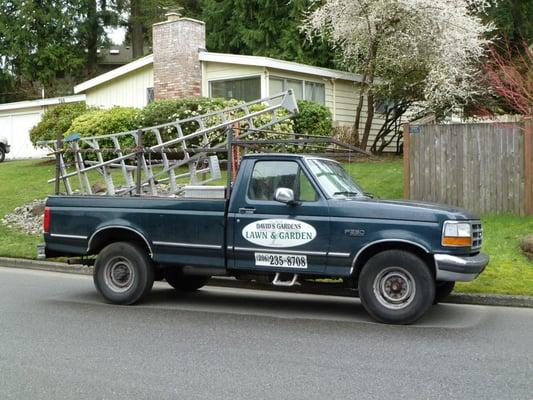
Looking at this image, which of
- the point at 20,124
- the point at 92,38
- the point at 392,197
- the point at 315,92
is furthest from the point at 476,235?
the point at 92,38

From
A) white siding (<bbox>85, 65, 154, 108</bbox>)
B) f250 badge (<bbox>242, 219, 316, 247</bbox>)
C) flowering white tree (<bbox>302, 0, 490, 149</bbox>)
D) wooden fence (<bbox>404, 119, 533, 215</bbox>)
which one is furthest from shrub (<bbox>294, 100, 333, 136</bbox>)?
f250 badge (<bbox>242, 219, 316, 247</bbox>)

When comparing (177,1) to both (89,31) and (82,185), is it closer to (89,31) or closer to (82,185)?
(89,31)

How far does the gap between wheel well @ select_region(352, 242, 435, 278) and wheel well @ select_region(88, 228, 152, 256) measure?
273 cm

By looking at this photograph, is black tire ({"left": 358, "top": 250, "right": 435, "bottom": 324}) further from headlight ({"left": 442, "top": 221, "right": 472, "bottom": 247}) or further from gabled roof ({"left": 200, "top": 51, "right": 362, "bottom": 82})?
gabled roof ({"left": 200, "top": 51, "right": 362, "bottom": 82})

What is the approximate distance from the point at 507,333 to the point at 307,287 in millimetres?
3001

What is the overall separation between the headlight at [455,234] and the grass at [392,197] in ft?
6.07

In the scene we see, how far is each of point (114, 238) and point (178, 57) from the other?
13.4 meters

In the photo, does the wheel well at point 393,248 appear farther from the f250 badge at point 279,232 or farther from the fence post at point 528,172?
the fence post at point 528,172

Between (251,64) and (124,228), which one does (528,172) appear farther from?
(251,64)

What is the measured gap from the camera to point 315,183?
7523 millimetres

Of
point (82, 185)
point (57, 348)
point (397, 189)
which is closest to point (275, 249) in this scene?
point (57, 348)

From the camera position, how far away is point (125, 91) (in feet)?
76.4

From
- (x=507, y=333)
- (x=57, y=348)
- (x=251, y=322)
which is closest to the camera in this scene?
(x=57, y=348)

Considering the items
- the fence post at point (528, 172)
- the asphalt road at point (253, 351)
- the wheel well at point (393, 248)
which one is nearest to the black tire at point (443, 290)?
the asphalt road at point (253, 351)
